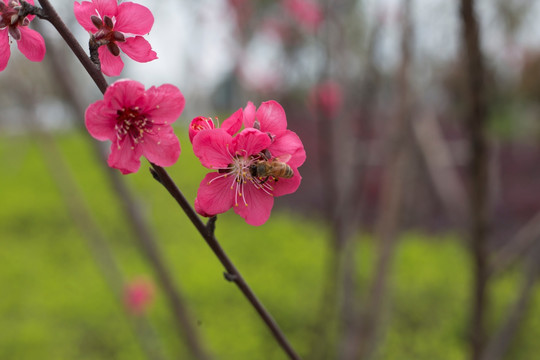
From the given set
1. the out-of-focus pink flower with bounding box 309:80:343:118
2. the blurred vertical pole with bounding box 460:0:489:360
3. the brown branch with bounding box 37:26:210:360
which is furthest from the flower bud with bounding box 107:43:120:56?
the out-of-focus pink flower with bounding box 309:80:343:118

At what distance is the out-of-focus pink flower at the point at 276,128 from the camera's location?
630mm

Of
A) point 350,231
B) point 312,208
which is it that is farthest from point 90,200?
point 350,231

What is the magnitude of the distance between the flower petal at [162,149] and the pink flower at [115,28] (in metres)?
0.12

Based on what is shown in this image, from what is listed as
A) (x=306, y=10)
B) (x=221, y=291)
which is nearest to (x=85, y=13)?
(x=306, y=10)

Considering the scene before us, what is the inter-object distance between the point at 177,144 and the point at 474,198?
0.84m

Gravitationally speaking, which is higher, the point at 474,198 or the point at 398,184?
the point at 474,198

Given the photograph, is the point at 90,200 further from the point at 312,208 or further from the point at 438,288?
the point at 438,288

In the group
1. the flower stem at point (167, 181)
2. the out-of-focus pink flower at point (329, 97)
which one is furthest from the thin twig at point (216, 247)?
the out-of-focus pink flower at point (329, 97)

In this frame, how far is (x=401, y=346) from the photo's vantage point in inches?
137

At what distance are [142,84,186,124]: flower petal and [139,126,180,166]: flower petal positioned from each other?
0.04 metres

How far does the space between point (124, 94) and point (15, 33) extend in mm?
164

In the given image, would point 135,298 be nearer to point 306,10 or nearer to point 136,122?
point 306,10

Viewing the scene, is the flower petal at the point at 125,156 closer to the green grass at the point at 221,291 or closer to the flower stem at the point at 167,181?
the flower stem at the point at 167,181

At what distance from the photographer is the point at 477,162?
1.11 metres
